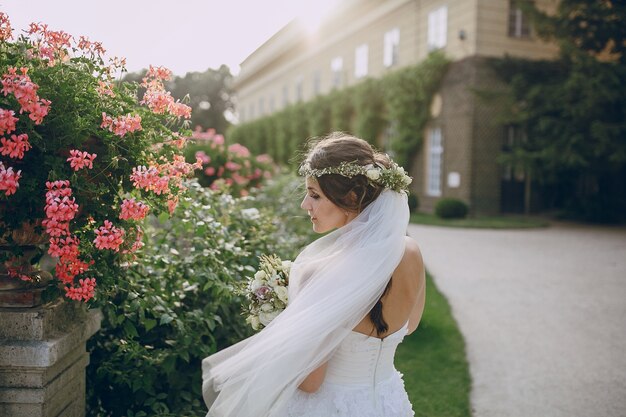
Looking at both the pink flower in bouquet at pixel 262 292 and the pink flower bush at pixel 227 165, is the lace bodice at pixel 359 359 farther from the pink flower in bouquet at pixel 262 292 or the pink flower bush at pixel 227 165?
the pink flower bush at pixel 227 165

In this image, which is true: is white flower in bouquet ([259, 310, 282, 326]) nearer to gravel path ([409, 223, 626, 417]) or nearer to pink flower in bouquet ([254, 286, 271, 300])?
pink flower in bouquet ([254, 286, 271, 300])

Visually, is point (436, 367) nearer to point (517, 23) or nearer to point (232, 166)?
point (232, 166)

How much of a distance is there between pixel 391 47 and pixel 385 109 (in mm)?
2234

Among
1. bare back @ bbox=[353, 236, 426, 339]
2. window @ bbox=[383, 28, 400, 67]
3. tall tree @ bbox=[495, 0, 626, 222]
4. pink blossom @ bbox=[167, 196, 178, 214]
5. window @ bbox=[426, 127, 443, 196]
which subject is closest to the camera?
bare back @ bbox=[353, 236, 426, 339]

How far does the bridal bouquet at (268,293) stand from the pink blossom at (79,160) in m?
0.78

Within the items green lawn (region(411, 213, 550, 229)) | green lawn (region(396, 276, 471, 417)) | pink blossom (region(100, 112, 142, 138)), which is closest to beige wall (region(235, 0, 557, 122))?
green lawn (region(411, 213, 550, 229))

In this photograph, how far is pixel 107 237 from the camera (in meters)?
2.11

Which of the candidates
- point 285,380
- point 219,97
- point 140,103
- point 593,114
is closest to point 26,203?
point 140,103

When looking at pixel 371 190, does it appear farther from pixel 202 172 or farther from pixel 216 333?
pixel 202 172

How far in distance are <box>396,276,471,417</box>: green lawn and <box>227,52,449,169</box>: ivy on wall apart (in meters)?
8.88

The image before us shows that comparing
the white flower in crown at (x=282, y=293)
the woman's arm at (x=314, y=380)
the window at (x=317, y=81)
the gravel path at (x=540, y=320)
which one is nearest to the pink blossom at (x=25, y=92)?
the white flower in crown at (x=282, y=293)

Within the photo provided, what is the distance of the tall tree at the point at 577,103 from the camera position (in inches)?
488

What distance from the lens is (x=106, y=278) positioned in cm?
225

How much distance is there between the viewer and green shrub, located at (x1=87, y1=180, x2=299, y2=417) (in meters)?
2.89
